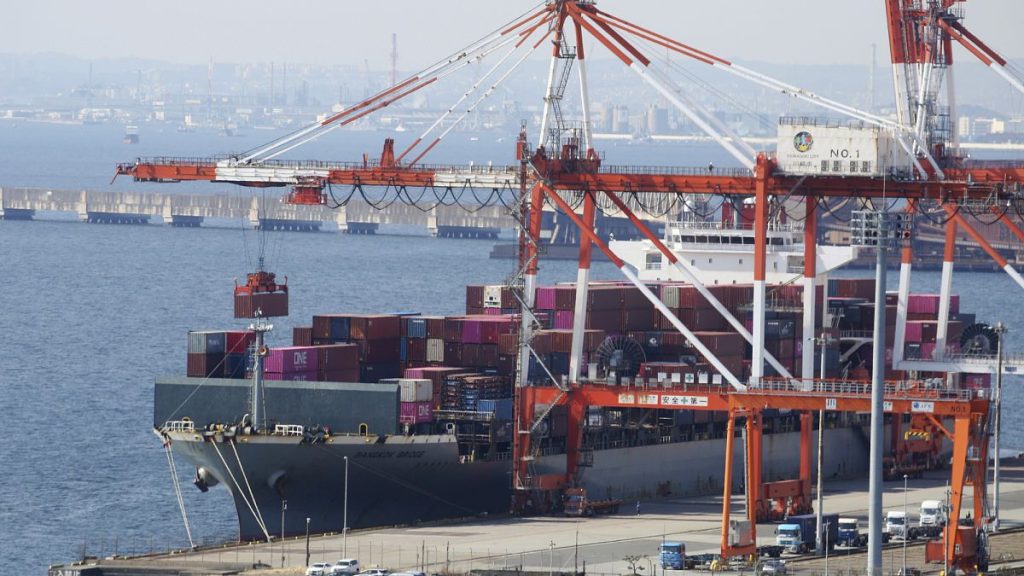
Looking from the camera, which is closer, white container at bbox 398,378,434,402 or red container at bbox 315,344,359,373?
white container at bbox 398,378,434,402

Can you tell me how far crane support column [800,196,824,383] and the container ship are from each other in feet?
1.56

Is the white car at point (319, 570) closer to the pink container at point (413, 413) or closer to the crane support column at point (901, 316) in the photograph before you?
the pink container at point (413, 413)

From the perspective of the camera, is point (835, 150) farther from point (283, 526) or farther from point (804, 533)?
point (283, 526)

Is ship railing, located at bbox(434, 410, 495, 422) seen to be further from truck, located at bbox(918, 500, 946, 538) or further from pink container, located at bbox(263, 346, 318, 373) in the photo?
truck, located at bbox(918, 500, 946, 538)

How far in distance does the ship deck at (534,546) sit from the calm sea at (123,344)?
6236 mm

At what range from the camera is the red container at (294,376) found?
66.5 meters

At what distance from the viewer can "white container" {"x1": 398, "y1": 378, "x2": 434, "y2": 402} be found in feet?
215

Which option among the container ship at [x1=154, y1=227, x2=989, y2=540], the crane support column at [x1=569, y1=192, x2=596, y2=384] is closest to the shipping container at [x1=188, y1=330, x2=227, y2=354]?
the container ship at [x1=154, y1=227, x2=989, y2=540]

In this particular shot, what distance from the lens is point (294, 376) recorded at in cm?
6656

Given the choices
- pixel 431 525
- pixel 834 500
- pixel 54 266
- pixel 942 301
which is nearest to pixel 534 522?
pixel 431 525

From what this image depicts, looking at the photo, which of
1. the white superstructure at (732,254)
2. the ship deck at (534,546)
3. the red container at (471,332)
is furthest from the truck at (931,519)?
the white superstructure at (732,254)

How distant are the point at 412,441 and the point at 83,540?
10.2 meters

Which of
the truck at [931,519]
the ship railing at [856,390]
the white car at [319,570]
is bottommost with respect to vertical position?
the truck at [931,519]

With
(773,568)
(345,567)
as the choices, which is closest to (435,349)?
(345,567)
